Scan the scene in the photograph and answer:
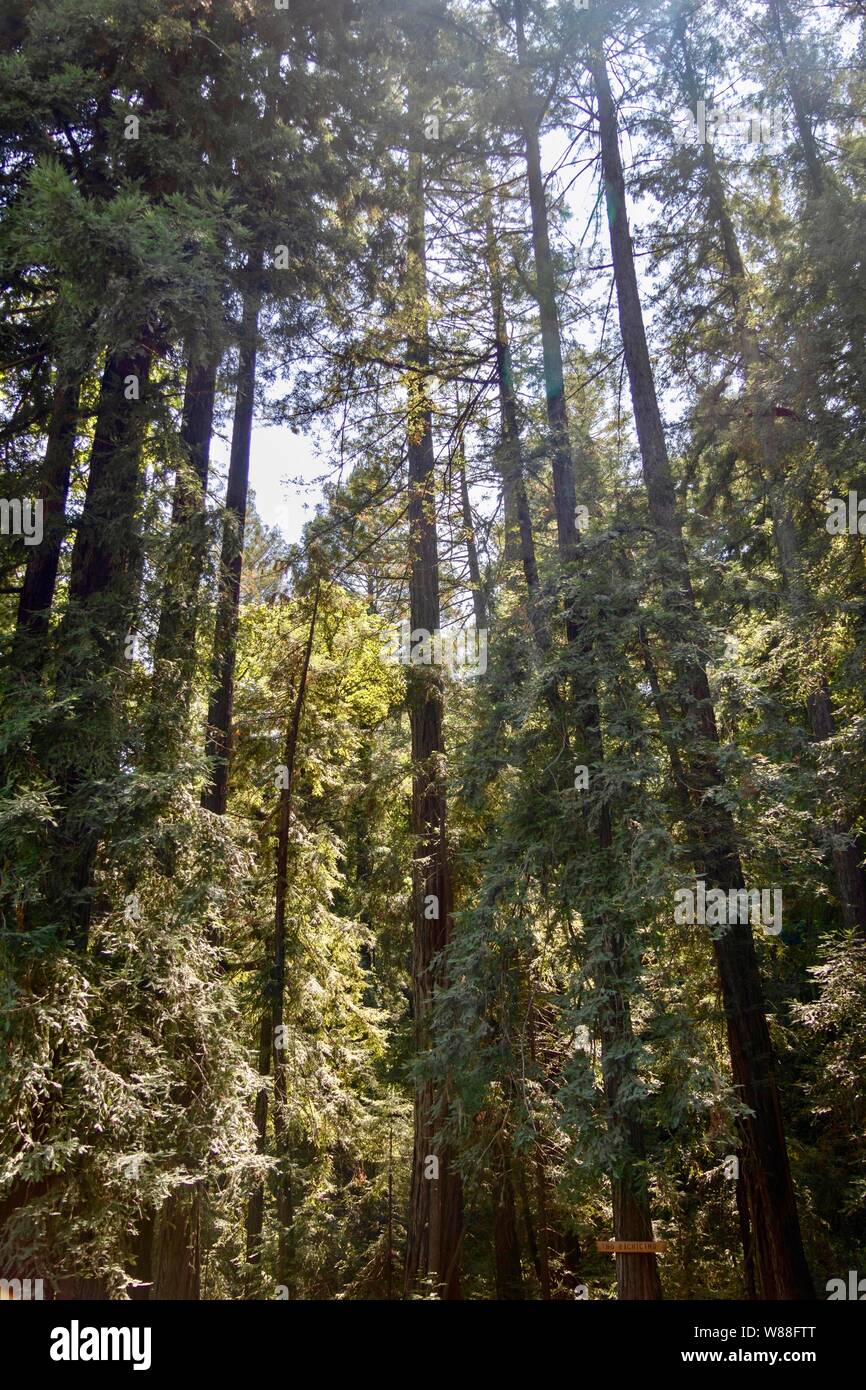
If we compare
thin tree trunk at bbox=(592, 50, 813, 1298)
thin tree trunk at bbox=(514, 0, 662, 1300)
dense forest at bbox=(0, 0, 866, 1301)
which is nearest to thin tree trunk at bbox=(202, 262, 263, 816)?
dense forest at bbox=(0, 0, 866, 1301)

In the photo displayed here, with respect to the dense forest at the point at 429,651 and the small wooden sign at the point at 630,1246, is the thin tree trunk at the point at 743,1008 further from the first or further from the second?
the small wooden sign at the point at 630,1246

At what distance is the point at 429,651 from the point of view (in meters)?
10.2

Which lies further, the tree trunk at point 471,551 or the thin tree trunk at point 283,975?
the tree trunk at point 471,551

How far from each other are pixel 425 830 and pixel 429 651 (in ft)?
6.51

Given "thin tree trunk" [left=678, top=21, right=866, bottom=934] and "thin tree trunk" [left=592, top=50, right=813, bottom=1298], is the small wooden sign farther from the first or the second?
"thin tree trunk" [left=678, top=21, right=866, bottom=934]

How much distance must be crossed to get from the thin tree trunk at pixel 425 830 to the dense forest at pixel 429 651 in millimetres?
56

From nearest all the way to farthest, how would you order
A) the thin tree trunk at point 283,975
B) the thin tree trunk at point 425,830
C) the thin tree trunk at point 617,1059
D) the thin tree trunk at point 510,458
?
the thin tree trunk at point 617,1059 → the thin tree trunk at point 425,830 → the thin tree trunk at point 510,458 → the thin tree trunk at point 283,975

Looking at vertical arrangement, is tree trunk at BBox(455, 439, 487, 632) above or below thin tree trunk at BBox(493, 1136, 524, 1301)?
above

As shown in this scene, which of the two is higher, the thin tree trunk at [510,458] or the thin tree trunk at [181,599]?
the thin tree trunk at [510,458]

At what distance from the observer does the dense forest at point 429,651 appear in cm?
664

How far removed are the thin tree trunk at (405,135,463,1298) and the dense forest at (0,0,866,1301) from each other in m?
0.06

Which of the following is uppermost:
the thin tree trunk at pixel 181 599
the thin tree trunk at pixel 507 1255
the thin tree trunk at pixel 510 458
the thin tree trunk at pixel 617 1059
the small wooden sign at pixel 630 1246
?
the thin tree trunk at pixel 510 458

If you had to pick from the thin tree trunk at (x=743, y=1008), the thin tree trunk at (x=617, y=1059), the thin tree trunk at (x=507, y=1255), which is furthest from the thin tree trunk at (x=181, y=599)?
the thin tree trunk at (x=507, y=1255)

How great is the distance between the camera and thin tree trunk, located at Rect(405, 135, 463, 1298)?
28.2 feet
